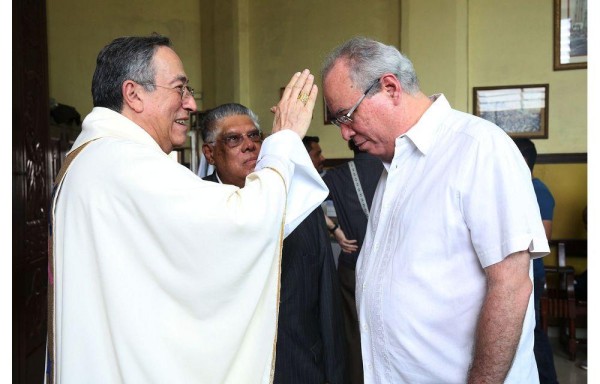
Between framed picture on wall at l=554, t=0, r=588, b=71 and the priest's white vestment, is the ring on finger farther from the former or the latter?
framed picture on wall at l=554, t=0, r=588, b=71

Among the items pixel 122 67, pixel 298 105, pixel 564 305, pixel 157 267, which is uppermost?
pixel 122 67

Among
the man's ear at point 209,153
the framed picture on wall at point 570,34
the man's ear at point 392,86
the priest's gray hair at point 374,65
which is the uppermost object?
the framed picture on wall at point 570,34

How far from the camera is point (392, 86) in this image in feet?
5.32

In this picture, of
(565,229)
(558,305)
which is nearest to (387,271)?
(558,305)

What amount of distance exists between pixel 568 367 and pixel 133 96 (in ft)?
14.7

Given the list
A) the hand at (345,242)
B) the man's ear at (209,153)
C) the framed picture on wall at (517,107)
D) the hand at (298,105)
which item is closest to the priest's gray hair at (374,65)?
the hand at (298,105)

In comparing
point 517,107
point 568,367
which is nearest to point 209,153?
point 568,367

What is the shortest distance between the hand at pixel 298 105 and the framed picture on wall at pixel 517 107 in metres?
5.06

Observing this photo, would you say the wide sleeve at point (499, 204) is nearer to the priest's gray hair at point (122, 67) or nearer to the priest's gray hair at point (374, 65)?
the priest's gray hair at point (374, 65)

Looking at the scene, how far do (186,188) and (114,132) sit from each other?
12.2 inches

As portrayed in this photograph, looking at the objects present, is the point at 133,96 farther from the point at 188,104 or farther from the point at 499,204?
the point at 499,204

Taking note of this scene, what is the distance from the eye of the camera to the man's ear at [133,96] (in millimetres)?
1595

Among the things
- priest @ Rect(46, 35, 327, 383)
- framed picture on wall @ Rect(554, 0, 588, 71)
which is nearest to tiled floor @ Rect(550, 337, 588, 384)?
framed picture on wall @ Rect(554, 0, 588, 71)

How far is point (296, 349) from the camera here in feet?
7.02
